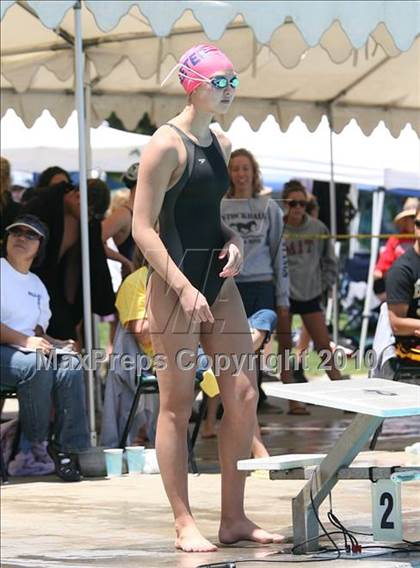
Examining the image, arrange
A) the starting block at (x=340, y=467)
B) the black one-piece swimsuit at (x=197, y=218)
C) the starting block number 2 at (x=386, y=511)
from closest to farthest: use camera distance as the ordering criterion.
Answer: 1. the starting block at (x=340, y=467)
2. the starting block number 2 at (x=386, y=511)
3. the black one-piece swimsuit at (x=197, y=218)

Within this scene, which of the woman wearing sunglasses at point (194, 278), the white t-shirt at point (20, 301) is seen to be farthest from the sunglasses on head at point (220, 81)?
the white t-shirt at point (20, 301)

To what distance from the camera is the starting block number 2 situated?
5316mm

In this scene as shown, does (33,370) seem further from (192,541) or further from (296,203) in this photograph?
(296,203)

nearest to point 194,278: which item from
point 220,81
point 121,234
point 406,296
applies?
point 220,81

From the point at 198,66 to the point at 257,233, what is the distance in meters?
3.82

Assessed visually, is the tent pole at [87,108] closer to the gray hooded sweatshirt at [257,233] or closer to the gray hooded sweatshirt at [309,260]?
the gray hooded sweatshirt at [309,260]

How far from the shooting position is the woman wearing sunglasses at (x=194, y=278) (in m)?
5.37

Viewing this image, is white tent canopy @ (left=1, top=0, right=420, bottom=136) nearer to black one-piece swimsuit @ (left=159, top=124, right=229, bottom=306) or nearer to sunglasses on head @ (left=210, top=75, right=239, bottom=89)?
sunglasses on head @ (left=210, top=75, right=239, bottom=89)

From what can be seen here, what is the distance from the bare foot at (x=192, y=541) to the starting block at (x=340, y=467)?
35cm

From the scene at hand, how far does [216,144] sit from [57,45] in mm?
6602

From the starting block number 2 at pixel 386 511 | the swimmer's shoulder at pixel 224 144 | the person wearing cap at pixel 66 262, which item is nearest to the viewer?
the starting block number 2 at pixel 386 511

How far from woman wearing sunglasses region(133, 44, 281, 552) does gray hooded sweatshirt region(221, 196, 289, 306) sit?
358 centimetres

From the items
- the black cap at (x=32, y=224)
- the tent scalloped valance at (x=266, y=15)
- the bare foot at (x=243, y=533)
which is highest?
the tent scalloped valance at (x=266, y=15)

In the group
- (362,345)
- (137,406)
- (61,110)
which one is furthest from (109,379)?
(362,345)
